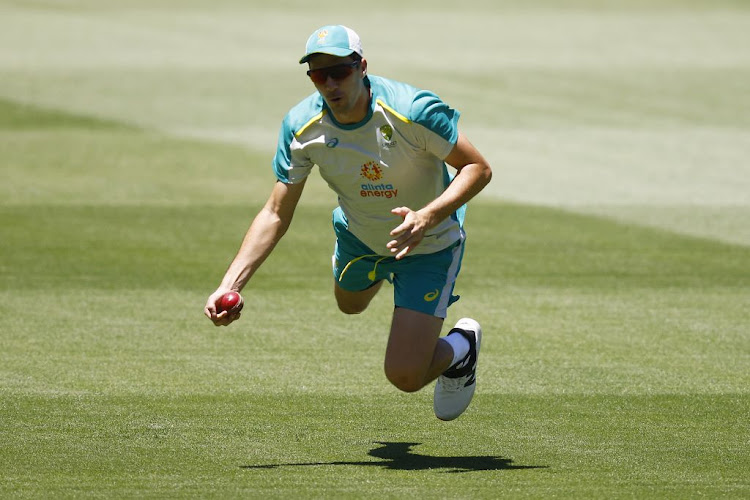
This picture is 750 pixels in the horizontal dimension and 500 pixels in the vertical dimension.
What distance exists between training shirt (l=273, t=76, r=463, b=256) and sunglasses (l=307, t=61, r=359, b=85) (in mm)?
363

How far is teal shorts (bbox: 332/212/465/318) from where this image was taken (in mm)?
8578

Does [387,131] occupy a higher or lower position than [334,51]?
lower

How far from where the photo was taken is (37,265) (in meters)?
14.2

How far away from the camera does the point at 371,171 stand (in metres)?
8.20

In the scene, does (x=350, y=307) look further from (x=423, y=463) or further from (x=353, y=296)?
(x=423, y=463)

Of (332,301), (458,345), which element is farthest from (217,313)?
(332,301)

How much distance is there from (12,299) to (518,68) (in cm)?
2194

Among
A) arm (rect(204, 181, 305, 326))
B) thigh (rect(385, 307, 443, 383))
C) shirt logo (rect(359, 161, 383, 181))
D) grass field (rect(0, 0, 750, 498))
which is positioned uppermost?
shirt logo (rect(359, 161, 383, 181))

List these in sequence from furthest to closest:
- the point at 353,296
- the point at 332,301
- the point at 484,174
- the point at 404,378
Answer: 1. the point at 332,301
2. the point at 353,296
3. the point at 404,378
4. the point at 484,174

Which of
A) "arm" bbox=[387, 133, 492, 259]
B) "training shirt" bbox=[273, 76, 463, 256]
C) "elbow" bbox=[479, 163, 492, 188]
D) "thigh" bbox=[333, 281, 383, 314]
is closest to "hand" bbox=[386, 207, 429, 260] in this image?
"arm" bbox=[387, 133, 492, 259]

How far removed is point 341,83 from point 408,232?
0.98 metres

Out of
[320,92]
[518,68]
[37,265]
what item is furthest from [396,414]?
[518,68]

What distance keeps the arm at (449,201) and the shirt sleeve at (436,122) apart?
5 cm

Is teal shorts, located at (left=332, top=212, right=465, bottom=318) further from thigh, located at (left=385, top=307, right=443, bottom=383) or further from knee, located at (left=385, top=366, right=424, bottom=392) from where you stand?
knee, located at (left=385, top=366, right=424, bottom=392)
